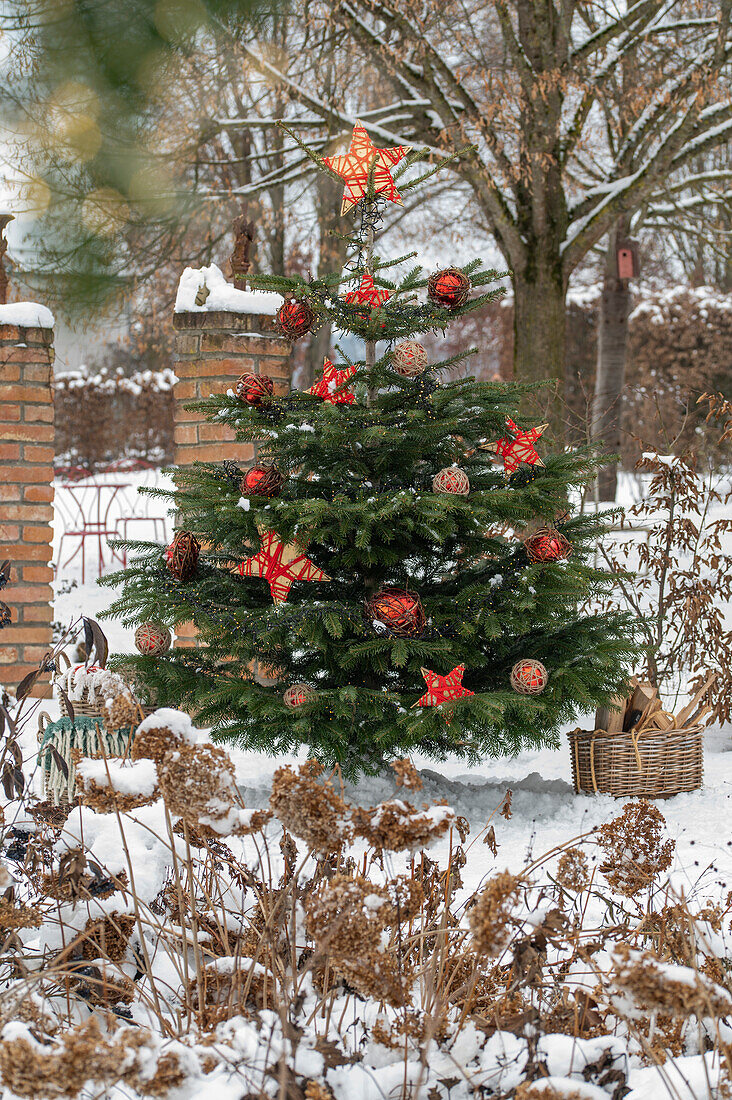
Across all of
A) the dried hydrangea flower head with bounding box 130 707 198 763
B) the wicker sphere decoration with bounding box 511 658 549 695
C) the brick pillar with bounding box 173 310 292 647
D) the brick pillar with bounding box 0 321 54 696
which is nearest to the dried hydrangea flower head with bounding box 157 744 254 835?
the dried hydrangea flower head with bounding box 130 707 198 763

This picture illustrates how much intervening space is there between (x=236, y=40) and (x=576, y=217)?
2.50 meters

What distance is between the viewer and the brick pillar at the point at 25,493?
175 inches

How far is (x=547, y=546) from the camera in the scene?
9.25 ft

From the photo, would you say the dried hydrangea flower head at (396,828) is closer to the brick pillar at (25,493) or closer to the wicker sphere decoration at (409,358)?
the wicker sphere decoration at (409,358)

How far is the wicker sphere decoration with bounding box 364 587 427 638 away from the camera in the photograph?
2639 mm

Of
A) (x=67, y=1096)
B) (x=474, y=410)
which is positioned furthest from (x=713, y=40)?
(x=67, y=1096)

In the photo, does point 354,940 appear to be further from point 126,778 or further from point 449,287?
point 449,287

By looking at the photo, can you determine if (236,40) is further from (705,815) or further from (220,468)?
(705,815)

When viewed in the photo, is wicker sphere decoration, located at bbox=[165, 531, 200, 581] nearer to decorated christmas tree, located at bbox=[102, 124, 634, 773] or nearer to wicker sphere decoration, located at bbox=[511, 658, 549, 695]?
decorated christmas tree, located at bbox=[102, 124, 634, 773]

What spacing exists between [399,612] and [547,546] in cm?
53

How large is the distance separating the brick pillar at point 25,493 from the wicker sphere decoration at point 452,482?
2396 mm

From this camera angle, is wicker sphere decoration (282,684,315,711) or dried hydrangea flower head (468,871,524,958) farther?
wicker sphere decoration (282,684,315,711)

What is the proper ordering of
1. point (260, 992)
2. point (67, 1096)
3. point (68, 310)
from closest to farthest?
point (67, 1096)
point (260, 992)
point (68, 310)

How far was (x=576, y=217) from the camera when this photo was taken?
6.34 meters
